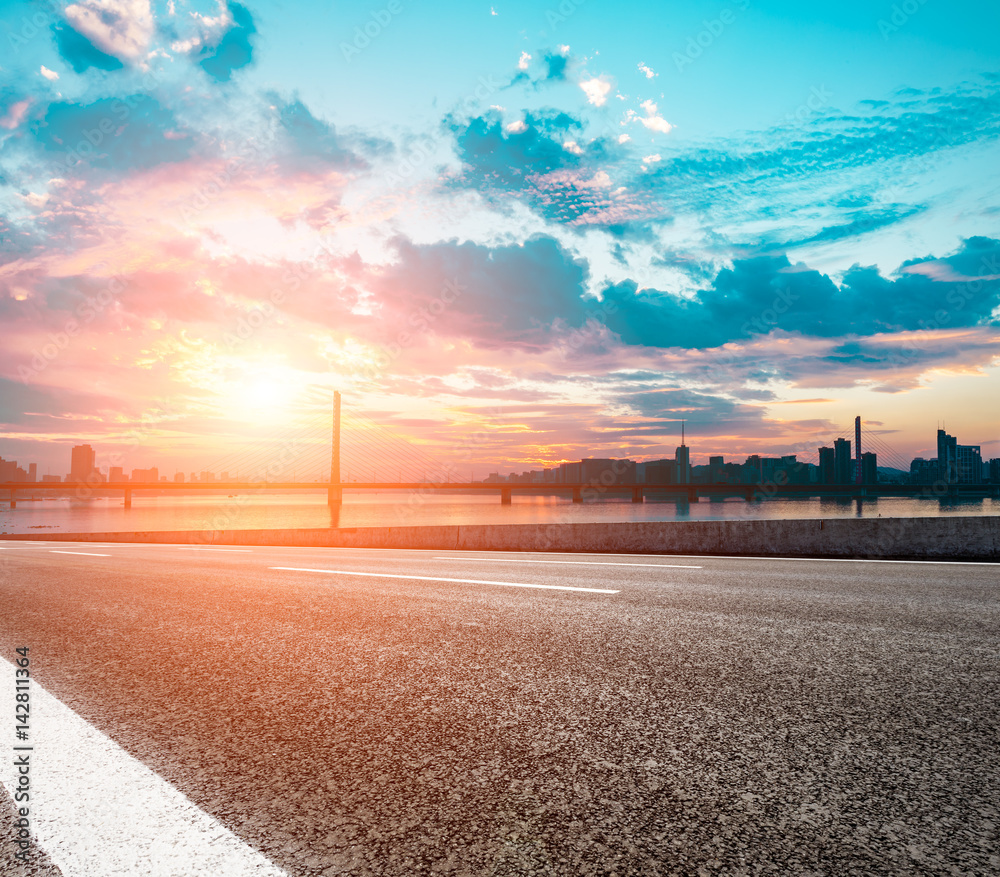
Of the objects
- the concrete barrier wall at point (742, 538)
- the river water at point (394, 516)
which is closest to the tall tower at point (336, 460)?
the river water at point (394, 516)

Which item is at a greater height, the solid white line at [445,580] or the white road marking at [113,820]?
the white road marking at [113,820]

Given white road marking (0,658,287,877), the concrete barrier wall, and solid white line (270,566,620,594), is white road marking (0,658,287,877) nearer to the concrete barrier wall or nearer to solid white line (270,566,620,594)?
solid white line (270,566,620,594)

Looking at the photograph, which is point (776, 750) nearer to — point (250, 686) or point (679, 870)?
point (679, 870)

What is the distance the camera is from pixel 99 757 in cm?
259

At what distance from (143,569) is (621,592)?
767 centimetres

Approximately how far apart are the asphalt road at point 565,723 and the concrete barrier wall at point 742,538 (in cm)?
504

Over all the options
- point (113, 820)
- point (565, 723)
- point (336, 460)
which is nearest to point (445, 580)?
point (565, 723)

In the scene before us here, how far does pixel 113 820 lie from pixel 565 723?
176cm

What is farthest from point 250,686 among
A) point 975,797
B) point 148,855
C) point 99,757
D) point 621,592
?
point 621,592

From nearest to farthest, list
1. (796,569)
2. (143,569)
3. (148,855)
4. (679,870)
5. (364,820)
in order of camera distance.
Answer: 1. (679,870)
2. (148,855)
3. (364,820)
4. (796,569)
5. (143,569)

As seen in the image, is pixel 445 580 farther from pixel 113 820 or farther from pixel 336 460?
pixel 336 460

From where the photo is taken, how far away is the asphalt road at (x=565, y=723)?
187cm

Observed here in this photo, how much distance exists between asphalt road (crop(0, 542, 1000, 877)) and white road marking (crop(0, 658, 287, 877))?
78 mm

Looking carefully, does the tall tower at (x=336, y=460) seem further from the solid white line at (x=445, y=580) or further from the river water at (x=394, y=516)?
the solid white line at (x=445, y=580)
